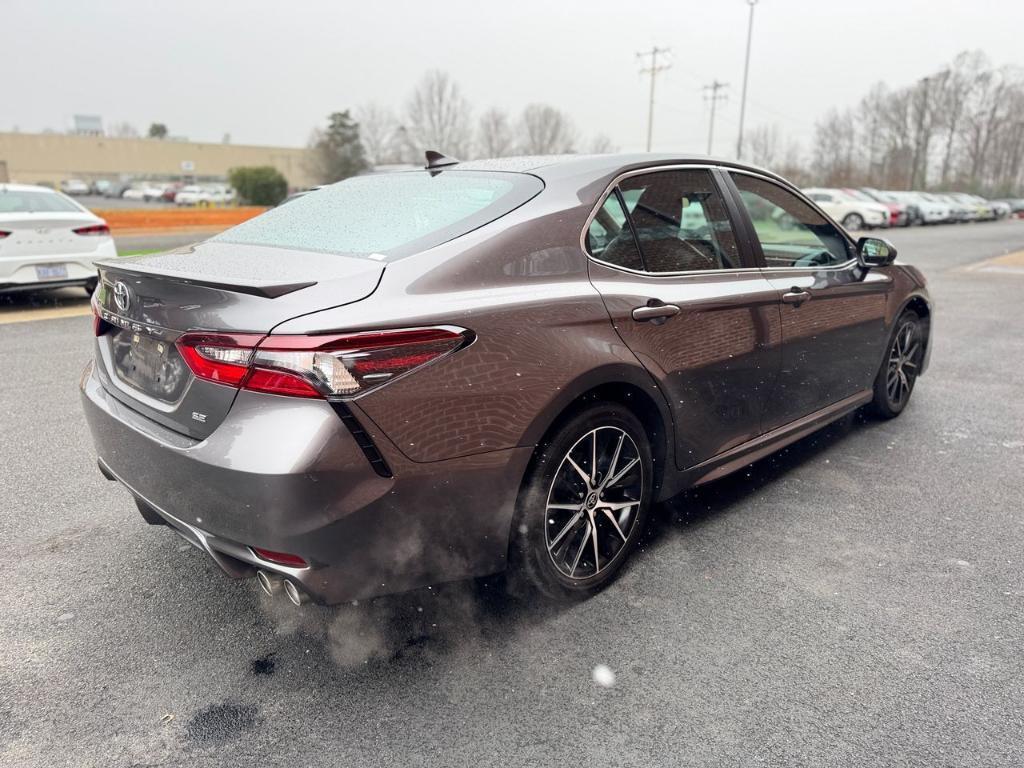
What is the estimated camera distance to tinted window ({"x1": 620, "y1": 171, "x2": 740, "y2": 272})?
9.71 ft

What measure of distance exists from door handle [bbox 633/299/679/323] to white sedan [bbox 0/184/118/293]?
7.12 meters

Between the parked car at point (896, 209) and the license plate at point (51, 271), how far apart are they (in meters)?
31.2

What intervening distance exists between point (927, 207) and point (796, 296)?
124 feet

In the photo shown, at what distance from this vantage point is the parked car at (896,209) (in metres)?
32.0

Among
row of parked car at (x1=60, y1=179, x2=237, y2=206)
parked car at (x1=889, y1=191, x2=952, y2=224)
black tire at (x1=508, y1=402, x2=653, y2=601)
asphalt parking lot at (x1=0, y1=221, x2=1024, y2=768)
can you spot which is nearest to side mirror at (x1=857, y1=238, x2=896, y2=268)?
asphalt parking lot at (x1=0, y1=221, x2=1024, y2=768)

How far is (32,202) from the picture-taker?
28.4 ft

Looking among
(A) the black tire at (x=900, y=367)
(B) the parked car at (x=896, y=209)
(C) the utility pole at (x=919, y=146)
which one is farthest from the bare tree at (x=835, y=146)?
(A) the black tire at (x=900, y=367)

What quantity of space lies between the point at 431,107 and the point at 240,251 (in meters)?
75.4

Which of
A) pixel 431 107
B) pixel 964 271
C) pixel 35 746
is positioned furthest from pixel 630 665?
pixel 431 107

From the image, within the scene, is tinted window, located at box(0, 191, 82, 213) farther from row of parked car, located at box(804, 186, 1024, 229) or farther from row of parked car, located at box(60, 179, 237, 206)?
row of parked car, located at box(60, 179, 237, 206)

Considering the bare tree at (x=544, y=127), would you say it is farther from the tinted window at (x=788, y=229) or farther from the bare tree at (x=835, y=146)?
the tinted window at (x=788, y=229)

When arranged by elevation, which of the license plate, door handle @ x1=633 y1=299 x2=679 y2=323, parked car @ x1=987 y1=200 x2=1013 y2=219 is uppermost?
door handle @ x1=633 y1=299 x2=679 y2=323

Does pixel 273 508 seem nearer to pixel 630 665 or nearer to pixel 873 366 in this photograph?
pixel 630 665

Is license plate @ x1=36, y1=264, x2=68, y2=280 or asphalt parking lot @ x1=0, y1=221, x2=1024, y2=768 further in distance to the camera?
license plate @ x1=36, y1=264, x2=68, y2=280
